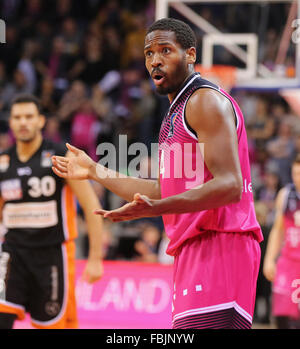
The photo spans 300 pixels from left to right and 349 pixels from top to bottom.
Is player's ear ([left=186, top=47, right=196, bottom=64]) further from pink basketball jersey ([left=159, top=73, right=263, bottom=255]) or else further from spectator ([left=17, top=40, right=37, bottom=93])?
spectator ([left=17, top=40, right=37, bottom=93])

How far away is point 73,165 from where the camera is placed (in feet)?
10.7

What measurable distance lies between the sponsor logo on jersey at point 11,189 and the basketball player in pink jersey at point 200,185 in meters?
2.30

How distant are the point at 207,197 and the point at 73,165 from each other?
35.4 inches

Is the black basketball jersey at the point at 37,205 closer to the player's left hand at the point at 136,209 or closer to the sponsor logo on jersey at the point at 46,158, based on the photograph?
the sponsor logo on jersey at the point at 46,158

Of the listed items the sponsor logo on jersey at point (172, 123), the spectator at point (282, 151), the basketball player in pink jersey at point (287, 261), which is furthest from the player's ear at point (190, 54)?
the spectator at point (282, 151)

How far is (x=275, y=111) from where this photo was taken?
11.5 meters

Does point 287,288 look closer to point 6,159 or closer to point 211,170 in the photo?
point 6,159

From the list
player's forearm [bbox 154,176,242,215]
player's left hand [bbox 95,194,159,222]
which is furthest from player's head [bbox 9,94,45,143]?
player's forearm [bbox 154,176,242,215]

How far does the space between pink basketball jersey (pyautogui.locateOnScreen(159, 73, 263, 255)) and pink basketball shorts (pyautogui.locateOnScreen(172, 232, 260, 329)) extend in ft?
0.22

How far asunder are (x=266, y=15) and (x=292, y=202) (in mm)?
3971

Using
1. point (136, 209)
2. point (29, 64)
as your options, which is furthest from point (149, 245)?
point (136, 209)

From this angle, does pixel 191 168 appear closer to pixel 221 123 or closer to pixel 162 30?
pixel 221 123
